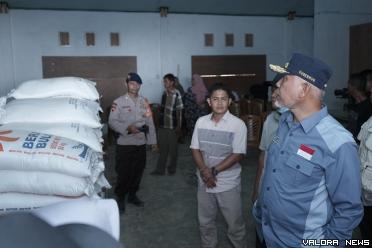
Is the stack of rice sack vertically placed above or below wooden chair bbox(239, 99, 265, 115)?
above

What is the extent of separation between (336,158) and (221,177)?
1142mm

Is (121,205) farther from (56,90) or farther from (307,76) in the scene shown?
(307,76)

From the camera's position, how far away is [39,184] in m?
1.76

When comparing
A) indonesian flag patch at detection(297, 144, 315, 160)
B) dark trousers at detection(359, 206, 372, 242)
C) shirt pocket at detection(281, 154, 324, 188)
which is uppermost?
indonesian flag patch at detection(297, 144, 315, 160)

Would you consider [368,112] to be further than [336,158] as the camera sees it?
Yes

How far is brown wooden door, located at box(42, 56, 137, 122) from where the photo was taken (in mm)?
7214

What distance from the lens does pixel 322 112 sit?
61.1 inches

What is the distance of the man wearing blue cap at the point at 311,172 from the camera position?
1.45 metres

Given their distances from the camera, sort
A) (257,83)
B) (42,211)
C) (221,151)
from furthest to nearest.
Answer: (257,83)
(221,151)
(42,211)

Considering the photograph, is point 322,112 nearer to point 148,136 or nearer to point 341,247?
point 341,247

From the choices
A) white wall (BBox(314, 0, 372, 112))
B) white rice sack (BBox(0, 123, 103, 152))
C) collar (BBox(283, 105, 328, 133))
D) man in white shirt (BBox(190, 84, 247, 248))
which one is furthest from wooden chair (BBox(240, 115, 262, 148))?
collar (BBox(283, 105, 328, 133))

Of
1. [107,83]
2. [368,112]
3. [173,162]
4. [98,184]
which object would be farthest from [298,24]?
[98,184]

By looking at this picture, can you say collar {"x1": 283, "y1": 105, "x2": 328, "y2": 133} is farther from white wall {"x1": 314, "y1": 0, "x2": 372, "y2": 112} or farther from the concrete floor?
white wall {"x1": 314, "y1": 0, "x2": 372, "y2": 112}

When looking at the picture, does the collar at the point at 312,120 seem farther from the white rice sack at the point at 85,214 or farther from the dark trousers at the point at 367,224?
the dark trousers at the point at 367,224
